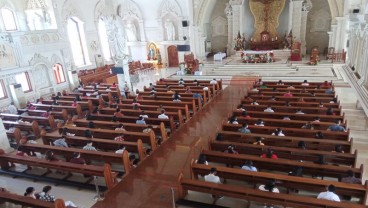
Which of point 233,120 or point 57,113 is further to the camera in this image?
point 57,113

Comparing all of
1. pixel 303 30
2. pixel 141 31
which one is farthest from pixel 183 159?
pixel 141 31

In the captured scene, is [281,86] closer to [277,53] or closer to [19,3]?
[277,53]

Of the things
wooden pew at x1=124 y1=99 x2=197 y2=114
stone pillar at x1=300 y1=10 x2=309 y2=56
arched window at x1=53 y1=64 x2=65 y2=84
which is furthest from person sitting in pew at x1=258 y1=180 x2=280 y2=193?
stone pillar at x1=300 y1=10 x2=309 y2=56

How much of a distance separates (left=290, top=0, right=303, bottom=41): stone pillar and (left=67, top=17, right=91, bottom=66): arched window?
15.4 metres

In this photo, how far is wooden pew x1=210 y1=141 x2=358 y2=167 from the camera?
5980 millimetres

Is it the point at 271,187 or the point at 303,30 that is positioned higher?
the point at 303,30

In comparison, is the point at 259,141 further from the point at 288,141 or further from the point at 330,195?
the point at 330,195

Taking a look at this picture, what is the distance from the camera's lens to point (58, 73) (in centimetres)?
1705

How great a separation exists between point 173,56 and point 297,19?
9973mm

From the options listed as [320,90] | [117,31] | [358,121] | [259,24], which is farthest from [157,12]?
[358,121]

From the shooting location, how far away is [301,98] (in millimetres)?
10258

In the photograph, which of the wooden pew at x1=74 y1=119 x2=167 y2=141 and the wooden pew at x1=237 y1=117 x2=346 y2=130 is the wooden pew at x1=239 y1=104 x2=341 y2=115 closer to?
the wooden pew at x1=237 y1=117 x2=346 y2=130

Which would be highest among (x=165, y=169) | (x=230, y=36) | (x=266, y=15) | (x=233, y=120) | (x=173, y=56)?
(x=266, y=15)

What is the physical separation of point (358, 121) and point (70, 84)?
50.0 ft
